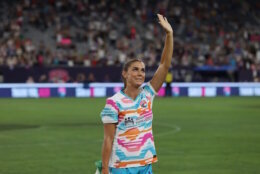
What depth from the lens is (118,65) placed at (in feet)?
140

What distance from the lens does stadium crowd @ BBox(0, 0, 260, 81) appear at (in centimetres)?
4262

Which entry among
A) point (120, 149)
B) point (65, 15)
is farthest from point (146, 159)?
point (65, 15)

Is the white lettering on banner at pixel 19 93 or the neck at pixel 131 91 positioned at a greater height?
the neck at pixel 131 91

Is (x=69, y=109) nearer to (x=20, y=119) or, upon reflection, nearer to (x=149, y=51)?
(x=20, y=119)

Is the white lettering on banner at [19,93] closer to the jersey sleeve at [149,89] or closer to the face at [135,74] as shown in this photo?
the jersey sleeve at [149,89]

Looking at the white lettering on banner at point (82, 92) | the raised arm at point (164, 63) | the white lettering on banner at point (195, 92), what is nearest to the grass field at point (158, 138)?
the raised arm at point (164, 63)

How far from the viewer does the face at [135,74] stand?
22.7 ft

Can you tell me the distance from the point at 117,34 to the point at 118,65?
14.0 feet

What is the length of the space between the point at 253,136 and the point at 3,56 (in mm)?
24049

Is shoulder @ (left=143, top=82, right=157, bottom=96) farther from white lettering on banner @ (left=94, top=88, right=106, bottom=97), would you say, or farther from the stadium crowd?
the stadium crowd

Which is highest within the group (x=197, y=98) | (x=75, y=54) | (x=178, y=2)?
(x=178, y=2)

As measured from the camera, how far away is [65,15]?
46.2 m

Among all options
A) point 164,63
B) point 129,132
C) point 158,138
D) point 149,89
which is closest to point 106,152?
point 129,132

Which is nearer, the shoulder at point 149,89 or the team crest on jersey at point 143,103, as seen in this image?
the team crest on jersey at point 143,103
